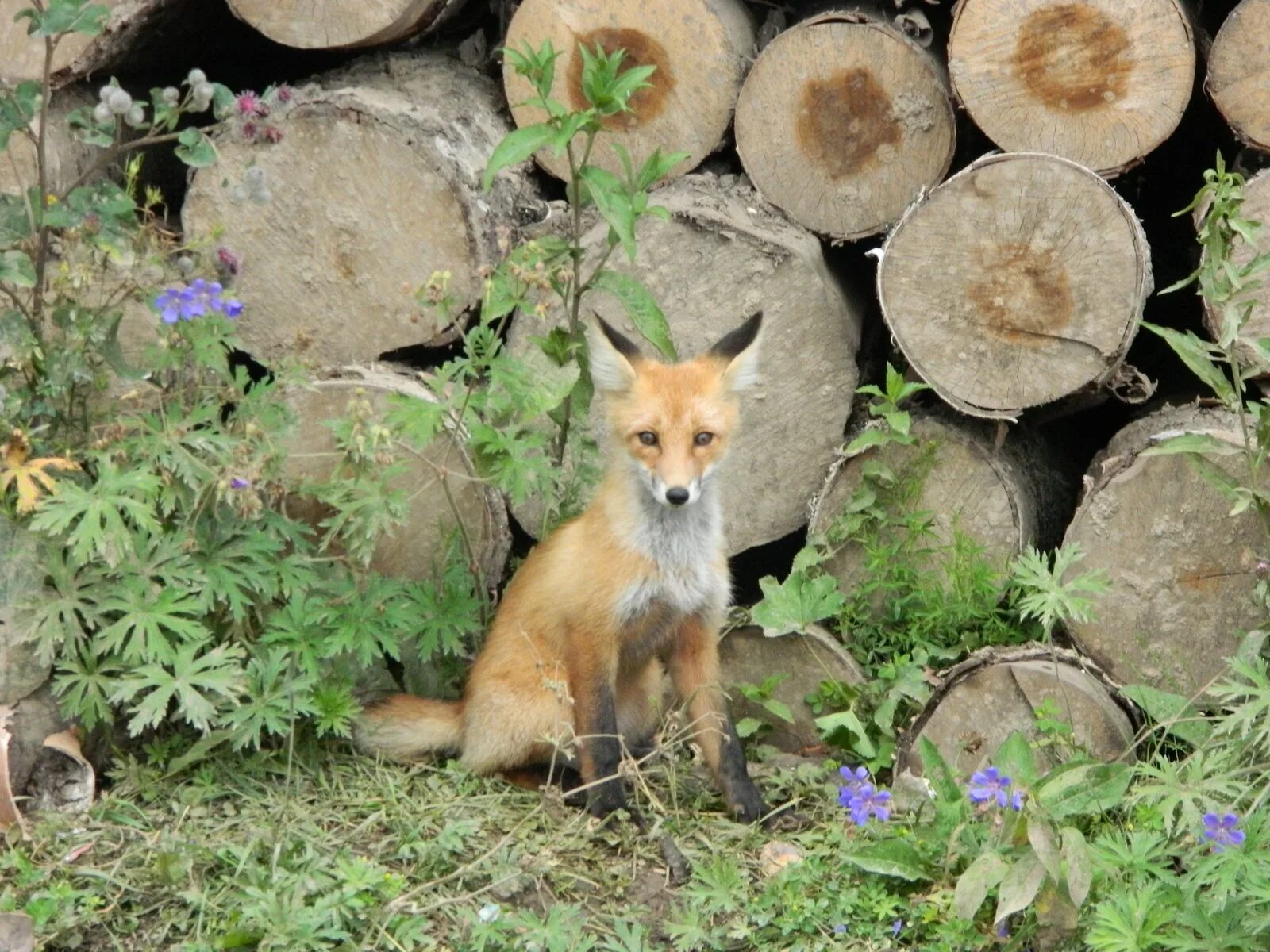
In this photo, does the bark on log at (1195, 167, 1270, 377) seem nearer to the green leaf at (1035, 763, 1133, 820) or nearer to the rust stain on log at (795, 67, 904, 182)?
the rust stain on log at (795, 67, 904, 182)

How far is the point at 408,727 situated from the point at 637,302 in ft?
5.10

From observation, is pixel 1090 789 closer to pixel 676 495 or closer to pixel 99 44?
pixel 676 495

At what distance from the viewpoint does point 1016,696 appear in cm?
476

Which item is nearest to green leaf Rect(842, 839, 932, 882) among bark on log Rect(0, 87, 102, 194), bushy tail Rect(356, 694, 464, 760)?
bushy tail Rect(356, 694, 464, 760)

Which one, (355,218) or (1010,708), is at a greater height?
(355,218)

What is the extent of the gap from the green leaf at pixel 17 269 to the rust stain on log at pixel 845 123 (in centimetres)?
245

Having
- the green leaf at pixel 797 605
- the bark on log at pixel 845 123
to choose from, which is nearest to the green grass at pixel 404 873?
the green leaf at pixel 797 605

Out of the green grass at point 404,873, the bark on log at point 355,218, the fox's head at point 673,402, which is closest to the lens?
the green grass at point 404,873

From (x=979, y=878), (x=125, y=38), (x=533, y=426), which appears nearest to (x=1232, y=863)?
(x=979, y=878)

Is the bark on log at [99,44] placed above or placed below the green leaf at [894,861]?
Answer: above

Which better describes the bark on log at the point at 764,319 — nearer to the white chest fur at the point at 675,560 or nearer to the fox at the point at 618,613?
the fox at the point at 618,613

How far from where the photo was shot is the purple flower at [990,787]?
3.77 metres

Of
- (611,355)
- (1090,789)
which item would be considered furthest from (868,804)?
(611,355)

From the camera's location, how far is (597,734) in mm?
4605
